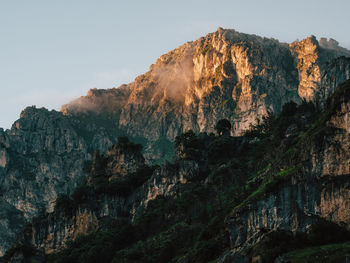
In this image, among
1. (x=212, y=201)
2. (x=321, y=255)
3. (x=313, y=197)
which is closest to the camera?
(x=321, y=255)

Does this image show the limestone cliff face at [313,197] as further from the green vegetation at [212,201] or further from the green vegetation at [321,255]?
the green vegetation at [321,255]

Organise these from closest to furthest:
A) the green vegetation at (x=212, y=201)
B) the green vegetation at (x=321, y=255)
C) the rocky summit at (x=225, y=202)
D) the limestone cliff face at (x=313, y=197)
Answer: the green vegetation at (x=321, y=255) → the green vegetation at (x=212, y=201) → the rocky summit at (x=225, y=202) → the limestone cliff face at (x=313, y=197)

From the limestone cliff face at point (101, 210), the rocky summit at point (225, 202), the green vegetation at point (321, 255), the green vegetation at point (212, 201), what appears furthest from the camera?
the limestone cliff face at point (101, 210)

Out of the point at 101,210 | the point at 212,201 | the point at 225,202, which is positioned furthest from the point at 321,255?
the point at 101,210

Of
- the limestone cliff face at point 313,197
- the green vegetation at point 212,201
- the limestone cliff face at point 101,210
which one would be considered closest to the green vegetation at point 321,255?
the green vegetation at point 212,201

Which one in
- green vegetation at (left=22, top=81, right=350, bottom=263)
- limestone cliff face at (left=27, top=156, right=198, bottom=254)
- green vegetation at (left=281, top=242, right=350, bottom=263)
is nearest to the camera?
green vegetation at (left=281, top=242, right=350, bottom=263)

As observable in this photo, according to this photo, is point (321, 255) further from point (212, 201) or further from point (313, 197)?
point (212, 201)

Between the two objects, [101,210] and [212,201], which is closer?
[212,201]

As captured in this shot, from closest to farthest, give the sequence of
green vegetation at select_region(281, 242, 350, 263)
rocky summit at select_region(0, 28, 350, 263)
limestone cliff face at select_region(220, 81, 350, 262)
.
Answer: green vegetation at select_region(281, 242, 350, 263), rocky summit at select_region(0, 28, 350, 263), limestone cliff face at select_region(220, 81, 350, 262)

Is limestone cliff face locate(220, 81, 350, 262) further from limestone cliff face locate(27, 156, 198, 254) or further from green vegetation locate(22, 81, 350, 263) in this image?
limestone cliff face locate(27, 156, 198, 254)

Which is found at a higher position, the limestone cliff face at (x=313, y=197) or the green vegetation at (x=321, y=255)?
the limestone cliff face at (x=313, y=197)

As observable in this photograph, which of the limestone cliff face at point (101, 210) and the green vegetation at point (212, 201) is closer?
the green vegetation at point (212, 201)

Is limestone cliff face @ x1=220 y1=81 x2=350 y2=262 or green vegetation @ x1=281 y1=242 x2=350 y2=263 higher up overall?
limestone cliff face @ x1=220 y1=81 x2=350 y2=262

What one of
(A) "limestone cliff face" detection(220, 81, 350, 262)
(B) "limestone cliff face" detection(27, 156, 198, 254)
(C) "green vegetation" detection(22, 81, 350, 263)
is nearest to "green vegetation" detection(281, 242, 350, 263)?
(C) "green vegetation" detection(22, 81, 350, 263)
